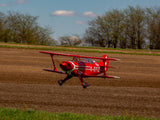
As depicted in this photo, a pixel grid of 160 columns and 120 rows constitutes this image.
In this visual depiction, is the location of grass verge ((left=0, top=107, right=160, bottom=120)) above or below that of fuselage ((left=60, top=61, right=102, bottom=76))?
below

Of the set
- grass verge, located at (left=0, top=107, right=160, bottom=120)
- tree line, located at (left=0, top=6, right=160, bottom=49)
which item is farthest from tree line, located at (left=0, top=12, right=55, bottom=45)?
grass verge, located at (left=0, top=107, right=160, bottom=120)

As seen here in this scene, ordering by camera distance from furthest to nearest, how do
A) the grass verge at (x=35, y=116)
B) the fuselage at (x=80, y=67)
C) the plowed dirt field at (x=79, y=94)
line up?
the plowed dirt field at (x=79, y=94)
the grass verge at (x=35, y=116)
the fuselage at (x=80, y=67)

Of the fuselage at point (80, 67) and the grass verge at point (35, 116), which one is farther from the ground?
the fuselage at point (80, 67)

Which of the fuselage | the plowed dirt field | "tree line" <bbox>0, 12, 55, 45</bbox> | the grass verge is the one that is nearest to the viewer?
the fuselage

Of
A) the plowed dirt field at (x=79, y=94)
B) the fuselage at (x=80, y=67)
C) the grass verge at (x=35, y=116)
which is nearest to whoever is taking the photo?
the fuselage at (x=80, y=67)

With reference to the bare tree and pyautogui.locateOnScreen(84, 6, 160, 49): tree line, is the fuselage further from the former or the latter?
the bare tree

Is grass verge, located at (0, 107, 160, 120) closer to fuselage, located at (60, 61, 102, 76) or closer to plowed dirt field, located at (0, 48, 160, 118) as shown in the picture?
plowed dirt field, located at (0, 48, 160, 118)

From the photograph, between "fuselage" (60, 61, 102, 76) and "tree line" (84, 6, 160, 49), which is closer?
"fuselage" (60, 61, 102, 76)

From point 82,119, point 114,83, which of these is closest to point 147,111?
point 82,119

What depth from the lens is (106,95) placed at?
1652cm

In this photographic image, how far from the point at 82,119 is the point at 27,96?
17.1 ft

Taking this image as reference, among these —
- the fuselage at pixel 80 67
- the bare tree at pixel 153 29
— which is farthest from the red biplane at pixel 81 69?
the bare tree at pixel 153 29

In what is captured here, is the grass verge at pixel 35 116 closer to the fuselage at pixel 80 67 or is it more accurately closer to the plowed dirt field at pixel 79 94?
the plowed dirt field at pixel 79 94

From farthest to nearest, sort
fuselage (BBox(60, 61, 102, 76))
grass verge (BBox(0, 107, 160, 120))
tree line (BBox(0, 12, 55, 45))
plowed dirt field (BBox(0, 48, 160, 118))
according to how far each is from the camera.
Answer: tree line (BBox(0, 12, 55, 45))
plowed dirt field (BBox(0, 48, 160, 118))
grass verge (BBox(0, 107, 160, 120))
fuselage (BBox(60, 61, 102, 76))
